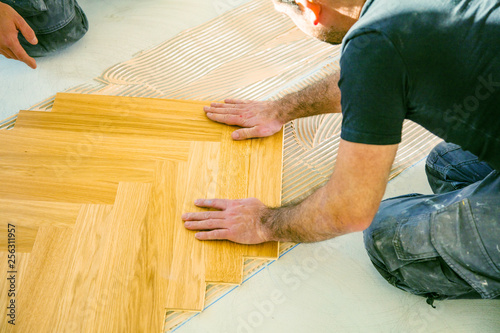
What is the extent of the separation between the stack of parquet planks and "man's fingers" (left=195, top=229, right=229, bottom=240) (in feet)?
0.10

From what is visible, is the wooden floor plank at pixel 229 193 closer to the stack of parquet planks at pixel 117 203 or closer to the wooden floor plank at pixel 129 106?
the stack of parquet planks at pixel 117 203

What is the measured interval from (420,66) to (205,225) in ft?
3.06

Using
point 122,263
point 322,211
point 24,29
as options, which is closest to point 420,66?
point 322,211

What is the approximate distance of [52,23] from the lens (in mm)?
2148

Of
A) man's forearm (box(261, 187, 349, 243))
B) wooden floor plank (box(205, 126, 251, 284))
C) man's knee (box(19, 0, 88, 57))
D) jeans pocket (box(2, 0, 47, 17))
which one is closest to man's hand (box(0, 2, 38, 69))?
jeans pocket (box(2, 0, 47, 17))

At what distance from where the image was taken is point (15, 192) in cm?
158

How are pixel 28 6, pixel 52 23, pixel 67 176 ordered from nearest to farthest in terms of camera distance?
pixel 67 176 → pixel 28 6 → pixel 52 23

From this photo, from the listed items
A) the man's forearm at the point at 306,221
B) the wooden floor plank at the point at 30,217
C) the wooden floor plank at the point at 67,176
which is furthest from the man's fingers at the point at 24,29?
the man's forearm at the point at 306,221

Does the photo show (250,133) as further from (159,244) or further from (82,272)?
(82,272)

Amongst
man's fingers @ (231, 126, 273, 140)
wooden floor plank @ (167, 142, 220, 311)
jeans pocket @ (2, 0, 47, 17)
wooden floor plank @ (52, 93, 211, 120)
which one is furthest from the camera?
jeans pocket @ (2, 0, 47, 17)

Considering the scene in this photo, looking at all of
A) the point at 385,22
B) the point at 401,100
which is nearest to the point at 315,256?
the point at 401,100

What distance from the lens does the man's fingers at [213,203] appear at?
1.54 m

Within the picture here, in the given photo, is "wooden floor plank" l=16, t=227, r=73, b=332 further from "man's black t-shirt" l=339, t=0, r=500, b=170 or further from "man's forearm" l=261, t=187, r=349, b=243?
"man's black t-shirt" l=339, t=0, r=500, b=170

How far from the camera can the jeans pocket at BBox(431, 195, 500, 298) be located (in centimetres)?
121
